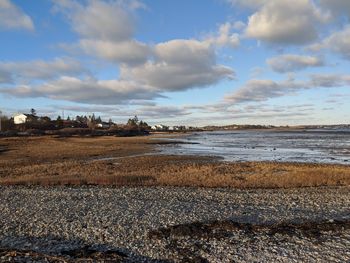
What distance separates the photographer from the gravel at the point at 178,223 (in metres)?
12.5

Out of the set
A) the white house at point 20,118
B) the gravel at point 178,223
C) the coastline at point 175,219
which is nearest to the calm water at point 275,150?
the coastline at point 175,219

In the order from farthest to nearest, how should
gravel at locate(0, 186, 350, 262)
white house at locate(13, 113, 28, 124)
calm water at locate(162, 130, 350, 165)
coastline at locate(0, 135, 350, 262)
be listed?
white house at locate(13, 113, 28, 124) → calm water at locate(162, 130, 350, 165) → gravel at locate(0, 186, 350, 262) → coastline at locate(0, 135, 350, 262)

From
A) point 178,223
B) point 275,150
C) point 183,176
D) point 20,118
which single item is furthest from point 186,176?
point 20,118

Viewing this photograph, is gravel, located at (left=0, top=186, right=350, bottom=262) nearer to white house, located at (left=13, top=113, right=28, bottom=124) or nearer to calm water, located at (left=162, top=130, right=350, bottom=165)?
calm water, located at (left=162, top=130, right=350, bottom=165)

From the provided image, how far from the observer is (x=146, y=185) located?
26344 mm

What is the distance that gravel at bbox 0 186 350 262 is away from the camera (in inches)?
494

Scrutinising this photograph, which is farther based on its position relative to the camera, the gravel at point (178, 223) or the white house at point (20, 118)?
the white house at point (20, 118)

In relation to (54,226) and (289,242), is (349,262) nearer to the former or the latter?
(289,242)

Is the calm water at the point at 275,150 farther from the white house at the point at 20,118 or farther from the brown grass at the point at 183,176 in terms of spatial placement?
the white house at the point at 20,118

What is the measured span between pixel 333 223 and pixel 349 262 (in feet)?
14.2

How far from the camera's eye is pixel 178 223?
51.9 ft

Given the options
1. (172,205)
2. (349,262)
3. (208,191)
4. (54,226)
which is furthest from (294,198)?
(54,226)

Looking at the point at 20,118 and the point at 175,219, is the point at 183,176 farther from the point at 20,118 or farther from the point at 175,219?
the point at 20,118

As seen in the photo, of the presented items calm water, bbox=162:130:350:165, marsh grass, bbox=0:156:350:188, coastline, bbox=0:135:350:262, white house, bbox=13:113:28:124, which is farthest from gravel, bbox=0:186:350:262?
white house, bbox=13:113:28:124
